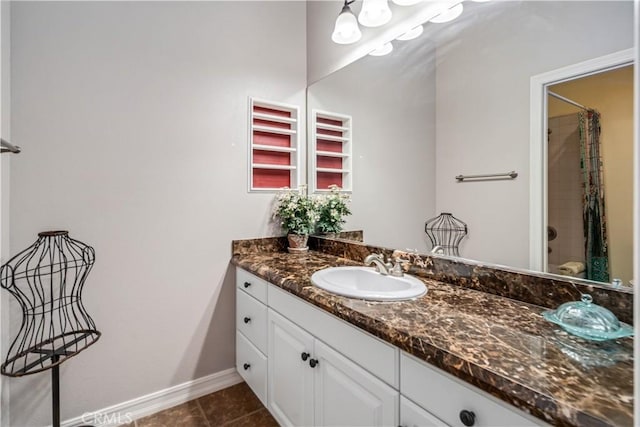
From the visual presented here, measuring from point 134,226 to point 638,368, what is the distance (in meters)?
1.91

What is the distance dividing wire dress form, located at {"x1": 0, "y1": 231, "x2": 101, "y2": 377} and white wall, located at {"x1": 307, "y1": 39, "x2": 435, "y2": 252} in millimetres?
1467

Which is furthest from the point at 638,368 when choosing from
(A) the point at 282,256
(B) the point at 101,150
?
(B) the point at 101,150

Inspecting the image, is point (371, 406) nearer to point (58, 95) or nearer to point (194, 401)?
point (194, 401)

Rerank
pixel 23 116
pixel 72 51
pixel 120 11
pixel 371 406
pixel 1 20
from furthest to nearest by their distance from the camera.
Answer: pixel 120 11
pixel 72 51
pixel 23 116
pixel 1 20
pixel 371 406

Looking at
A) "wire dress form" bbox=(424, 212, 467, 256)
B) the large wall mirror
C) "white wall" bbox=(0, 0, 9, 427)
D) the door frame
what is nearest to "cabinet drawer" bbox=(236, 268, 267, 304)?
the large wall mirror

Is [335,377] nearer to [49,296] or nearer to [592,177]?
[592,177]

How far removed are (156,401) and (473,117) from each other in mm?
2204

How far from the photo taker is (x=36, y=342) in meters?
1.43

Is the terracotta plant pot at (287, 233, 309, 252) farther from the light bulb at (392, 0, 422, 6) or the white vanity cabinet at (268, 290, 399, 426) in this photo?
the light bulb at (392, 0, 422, 6)

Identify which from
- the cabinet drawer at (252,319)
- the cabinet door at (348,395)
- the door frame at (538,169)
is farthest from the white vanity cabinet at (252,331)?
Answer: the door frame at (538,169)

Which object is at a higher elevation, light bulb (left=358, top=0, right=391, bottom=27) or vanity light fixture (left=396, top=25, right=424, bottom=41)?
light bulb (left=358, top=0, right=391, bottom=27)

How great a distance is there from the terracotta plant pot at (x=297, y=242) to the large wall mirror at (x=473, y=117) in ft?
1.51

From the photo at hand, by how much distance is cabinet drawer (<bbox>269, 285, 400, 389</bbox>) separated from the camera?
34.7 inches

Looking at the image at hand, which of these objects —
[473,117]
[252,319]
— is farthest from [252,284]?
[473,117]
